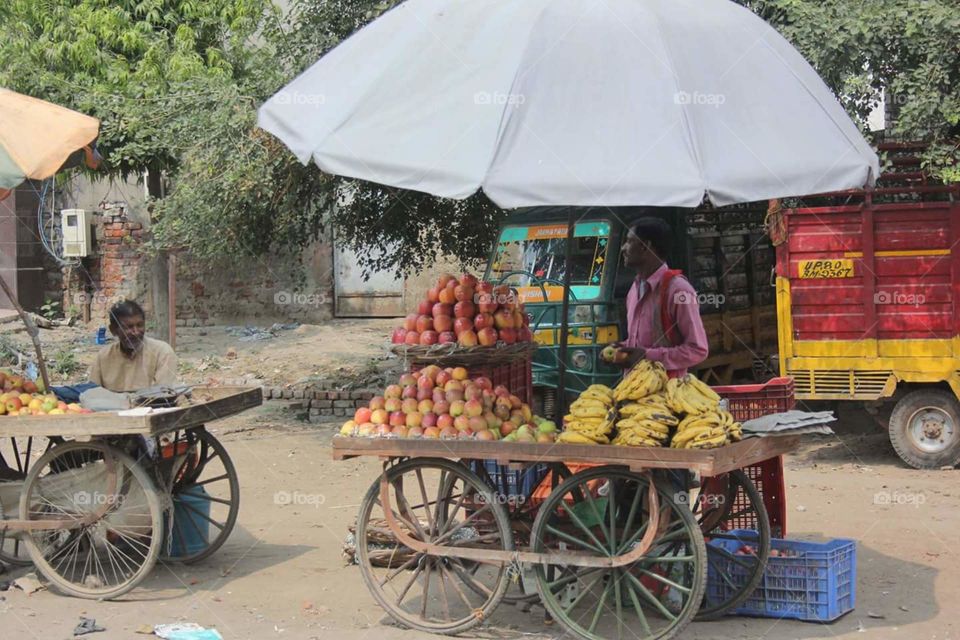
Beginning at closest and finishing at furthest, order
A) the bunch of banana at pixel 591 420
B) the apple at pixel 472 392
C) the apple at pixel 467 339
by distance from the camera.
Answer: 1. the bunch of banana at pixel 591 420
2. the apple at pixel 472 392
3. the apple at pixel 467 339

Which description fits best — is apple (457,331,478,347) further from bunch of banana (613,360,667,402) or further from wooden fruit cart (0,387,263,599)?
wooden fruit cart (0,387,263,599)

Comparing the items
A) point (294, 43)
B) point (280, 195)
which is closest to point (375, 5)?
point (294, 43)

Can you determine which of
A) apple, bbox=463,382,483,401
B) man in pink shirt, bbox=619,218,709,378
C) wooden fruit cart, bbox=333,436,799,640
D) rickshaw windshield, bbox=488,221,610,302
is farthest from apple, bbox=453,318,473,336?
rickshaw windshield, bbox=488,221,610,302

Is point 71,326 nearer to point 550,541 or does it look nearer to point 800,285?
point 800,285

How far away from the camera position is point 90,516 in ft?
22.0

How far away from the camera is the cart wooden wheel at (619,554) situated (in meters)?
5.50

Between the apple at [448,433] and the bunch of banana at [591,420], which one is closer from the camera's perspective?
the bunch of banana at [591,420]

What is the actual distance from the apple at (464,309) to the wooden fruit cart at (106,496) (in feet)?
5.60

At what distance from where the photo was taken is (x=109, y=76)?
11.9m

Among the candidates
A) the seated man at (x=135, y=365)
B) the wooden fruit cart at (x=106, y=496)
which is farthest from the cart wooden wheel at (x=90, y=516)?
the seated man at (x=135, y=365)

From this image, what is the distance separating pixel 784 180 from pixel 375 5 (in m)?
6.87

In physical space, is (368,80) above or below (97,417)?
above

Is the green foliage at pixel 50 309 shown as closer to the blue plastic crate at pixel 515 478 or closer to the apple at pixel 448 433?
the blue plastic crate at pixel 515 478

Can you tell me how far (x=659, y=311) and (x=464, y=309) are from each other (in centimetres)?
105
